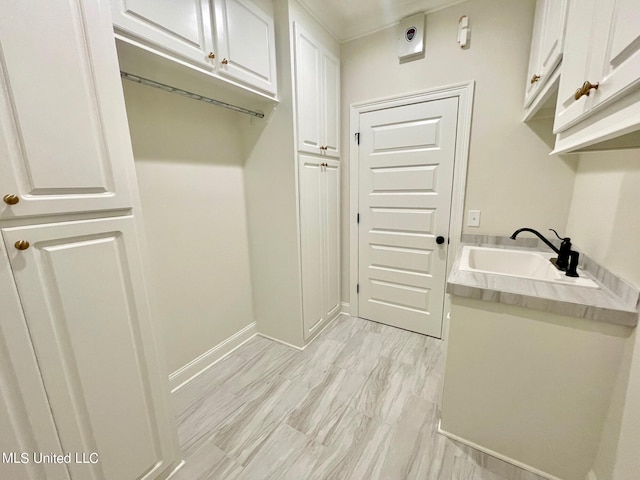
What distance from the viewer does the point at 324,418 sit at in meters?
1.54

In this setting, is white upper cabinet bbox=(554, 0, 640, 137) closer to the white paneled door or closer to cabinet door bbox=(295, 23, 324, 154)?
the white paneled door

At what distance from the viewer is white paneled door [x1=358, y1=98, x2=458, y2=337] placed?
2027mm

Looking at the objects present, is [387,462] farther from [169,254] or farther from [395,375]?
[169,254]

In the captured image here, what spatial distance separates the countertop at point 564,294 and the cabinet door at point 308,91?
1368mm

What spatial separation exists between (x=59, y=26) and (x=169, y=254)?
1.17 metres

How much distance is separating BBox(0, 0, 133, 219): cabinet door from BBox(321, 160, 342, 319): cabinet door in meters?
1.50

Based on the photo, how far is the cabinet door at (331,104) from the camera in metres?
2.11

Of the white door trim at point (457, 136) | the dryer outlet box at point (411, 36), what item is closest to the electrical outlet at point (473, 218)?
the white door trim at point (457, 136)

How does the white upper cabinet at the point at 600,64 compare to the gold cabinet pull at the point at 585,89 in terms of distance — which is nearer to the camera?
the white upper cabinet at the point at 600,64

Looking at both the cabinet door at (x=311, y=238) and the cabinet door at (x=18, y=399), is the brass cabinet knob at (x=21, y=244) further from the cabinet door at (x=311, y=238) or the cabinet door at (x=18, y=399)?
the cabinet door at (x=311, y=238)

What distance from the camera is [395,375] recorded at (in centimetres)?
188

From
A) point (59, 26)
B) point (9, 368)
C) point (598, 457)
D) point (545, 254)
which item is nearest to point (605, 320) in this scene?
point (598, 457)

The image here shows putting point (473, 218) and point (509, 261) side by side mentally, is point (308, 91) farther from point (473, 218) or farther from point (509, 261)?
point (509, 261)
